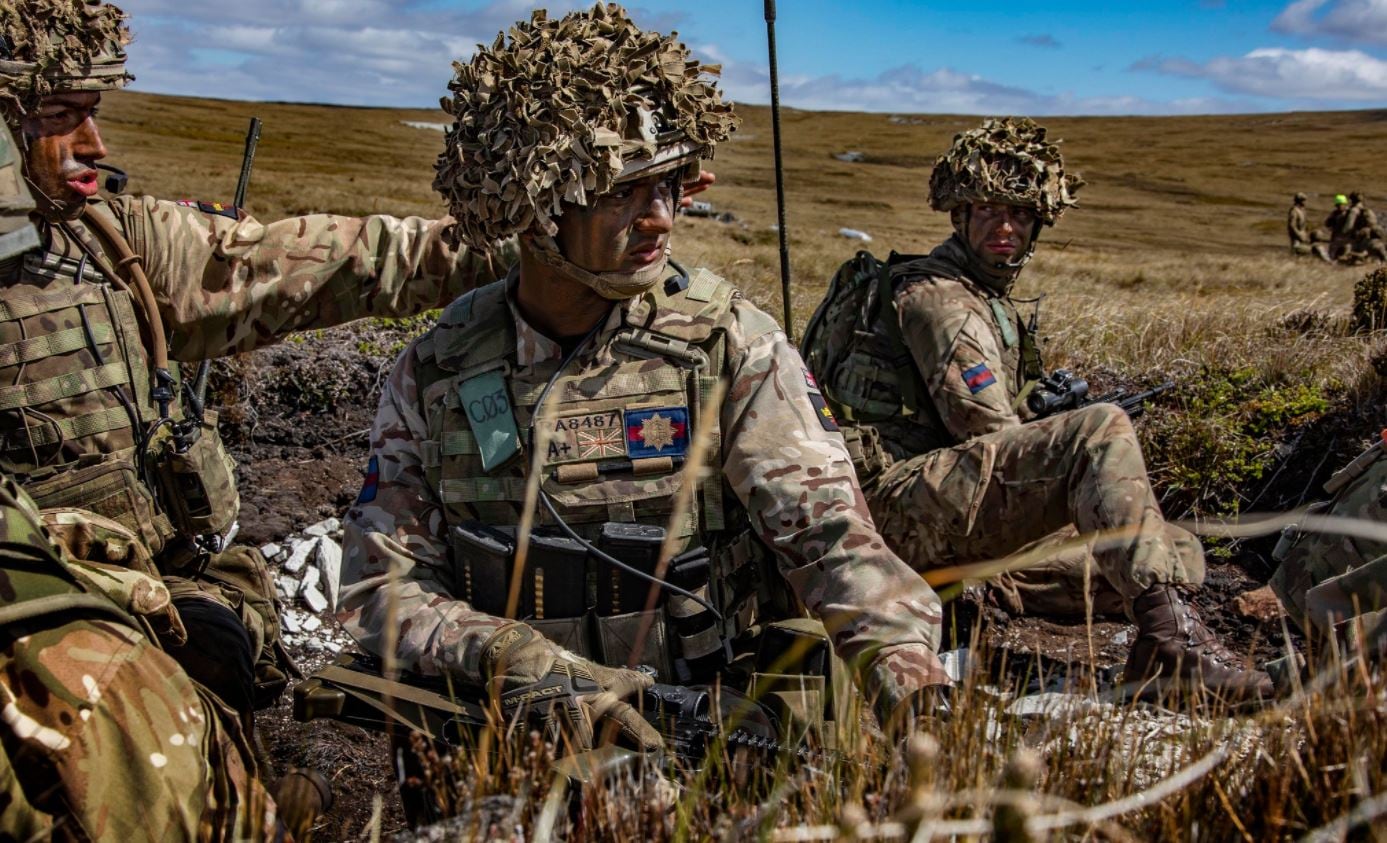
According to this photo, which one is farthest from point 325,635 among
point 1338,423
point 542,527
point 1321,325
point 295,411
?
point 1321,325

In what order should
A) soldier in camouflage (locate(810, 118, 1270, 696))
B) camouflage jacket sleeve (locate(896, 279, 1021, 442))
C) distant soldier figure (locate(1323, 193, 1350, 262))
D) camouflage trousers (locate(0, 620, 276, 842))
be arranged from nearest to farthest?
camouflage trousers (locate(0, 620, 276, 842))
soldier in camouflage (locate(810, 118, 1270, 696))
camouflage jacket sleeve (locate(896, 279, 1021, 442))
distant soldier figure (locate(1323, 193, 1350, 262))

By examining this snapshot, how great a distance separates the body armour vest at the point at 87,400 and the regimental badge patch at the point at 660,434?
1506mm

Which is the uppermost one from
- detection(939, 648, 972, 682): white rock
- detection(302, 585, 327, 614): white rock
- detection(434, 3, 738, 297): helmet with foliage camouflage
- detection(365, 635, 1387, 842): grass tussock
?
detection(434, 3, 738, 297): helmet with foliage camouflage

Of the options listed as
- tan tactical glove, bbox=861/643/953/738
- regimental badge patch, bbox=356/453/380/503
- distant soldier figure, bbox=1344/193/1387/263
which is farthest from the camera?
distant soldier figure, bbox=1344/193/1387/263

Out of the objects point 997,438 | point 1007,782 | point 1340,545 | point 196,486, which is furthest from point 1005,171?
point 1007,782

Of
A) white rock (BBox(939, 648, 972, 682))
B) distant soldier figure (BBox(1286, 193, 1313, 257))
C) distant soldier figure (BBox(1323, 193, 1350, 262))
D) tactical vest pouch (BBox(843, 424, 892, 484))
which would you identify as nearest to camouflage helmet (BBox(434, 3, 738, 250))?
tactical vest pouch (BBox(843, 424, 892, 484))

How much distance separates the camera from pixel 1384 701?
168 cm

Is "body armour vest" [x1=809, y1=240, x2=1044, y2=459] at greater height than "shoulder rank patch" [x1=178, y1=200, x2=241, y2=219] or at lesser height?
lesser

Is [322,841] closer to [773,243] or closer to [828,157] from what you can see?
[773,243]

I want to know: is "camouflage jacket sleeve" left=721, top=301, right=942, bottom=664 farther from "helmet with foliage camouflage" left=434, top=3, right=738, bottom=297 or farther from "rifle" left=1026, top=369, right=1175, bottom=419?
"rifle" left=1026, top=369, right=1175, bottom=419

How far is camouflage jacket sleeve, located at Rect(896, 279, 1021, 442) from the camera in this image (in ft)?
15.8

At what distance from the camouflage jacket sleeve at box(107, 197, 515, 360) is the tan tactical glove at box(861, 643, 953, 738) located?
5.95 feet

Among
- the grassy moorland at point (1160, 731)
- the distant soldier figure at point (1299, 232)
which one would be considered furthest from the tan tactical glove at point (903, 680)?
the distant soldier figure at point (1299, 232)

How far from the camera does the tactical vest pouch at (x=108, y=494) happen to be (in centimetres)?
326
